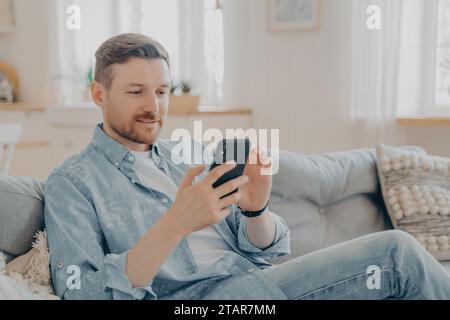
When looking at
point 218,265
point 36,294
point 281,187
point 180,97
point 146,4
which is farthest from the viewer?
point 146,4

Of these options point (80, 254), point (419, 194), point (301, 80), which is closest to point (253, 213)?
point (80, 254)

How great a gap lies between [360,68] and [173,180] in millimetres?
1884

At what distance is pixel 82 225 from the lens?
0.98 meters

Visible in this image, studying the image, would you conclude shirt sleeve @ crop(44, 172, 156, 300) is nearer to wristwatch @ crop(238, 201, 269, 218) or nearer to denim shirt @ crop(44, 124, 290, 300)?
denim shirt @ crop(44, 124, 290, 300)

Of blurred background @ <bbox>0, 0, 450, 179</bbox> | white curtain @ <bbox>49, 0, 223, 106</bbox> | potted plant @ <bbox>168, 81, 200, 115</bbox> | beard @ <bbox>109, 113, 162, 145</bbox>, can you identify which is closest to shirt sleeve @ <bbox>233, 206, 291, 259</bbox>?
beard @ <bbox>109, 113, 162, 145</bbox>

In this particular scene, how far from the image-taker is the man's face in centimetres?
103

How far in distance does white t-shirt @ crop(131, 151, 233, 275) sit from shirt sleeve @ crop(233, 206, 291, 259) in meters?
0.04

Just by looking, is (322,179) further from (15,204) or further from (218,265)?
(15,204)

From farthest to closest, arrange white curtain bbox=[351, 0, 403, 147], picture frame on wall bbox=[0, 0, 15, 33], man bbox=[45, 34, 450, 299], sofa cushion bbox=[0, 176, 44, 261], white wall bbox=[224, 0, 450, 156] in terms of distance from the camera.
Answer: picture frame on wall bbox=[0, 0, 15, 33]
white wall bbox=[224, 0, 450, 156]
white curtain bbox=[351, 0, 403, 147]
sofa cushion bbox=[0, 176, 44, 261]
man bbox=[45, 34, 450, 299]

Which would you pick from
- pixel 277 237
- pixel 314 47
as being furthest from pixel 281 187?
pixel 314 47

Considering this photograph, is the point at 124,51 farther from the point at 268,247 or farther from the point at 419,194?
the point at 419,194

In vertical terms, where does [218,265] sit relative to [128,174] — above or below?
below

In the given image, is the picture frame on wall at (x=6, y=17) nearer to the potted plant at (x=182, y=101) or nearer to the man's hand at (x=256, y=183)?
the potted plant at (x=182, y=101)

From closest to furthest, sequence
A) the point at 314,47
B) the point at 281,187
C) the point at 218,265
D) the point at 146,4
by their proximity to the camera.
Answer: the point at 218,265
the point at 281,187
the point at 314,47
the point at 146,4
